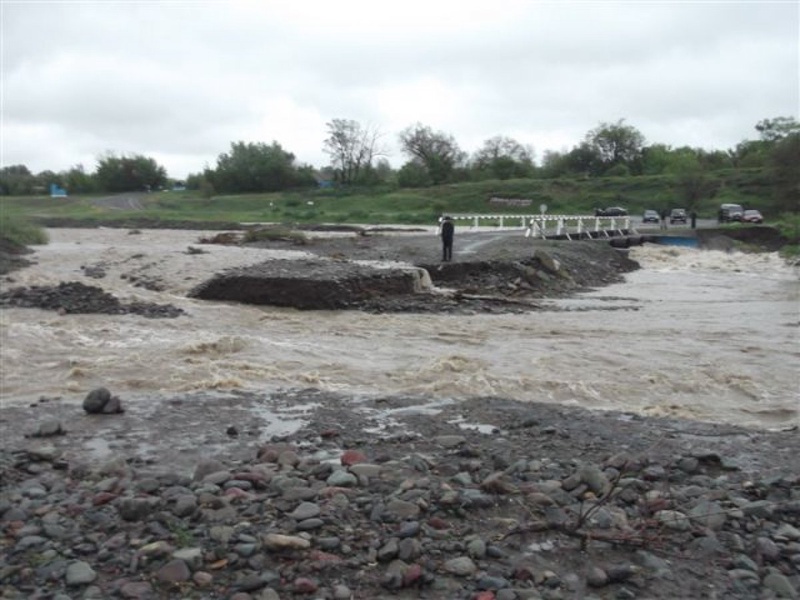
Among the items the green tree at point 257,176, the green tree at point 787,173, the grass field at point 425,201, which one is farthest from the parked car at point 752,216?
the green tree at point 257,176

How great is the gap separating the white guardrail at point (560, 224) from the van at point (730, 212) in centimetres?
487

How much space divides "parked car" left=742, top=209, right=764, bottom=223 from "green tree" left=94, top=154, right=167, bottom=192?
264ft

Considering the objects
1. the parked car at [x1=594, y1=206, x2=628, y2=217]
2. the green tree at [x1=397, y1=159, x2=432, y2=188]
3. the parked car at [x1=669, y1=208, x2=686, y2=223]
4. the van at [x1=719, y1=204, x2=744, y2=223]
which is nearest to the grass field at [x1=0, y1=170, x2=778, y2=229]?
the parked car at [x1=594, y1=206, x2=628, y2=217]

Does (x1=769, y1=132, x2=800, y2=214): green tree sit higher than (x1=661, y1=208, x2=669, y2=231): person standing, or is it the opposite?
(x1=769, y1=132, x2=800, y2=214): green tree

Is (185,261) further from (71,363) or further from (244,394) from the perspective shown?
(244,394)

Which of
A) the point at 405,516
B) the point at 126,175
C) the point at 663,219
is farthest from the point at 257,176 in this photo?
the point at 405,516

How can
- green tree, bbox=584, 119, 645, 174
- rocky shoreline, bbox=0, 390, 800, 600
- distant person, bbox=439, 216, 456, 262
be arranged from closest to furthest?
rocky shoreline, bbox=0, 390, 800, 600, distant person, bbox=439, 216, 456, 262, green tree, bbox=584, 119, 645, 174

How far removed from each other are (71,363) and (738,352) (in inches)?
464

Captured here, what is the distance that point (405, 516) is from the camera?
550cm

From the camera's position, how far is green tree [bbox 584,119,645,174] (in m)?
36.1

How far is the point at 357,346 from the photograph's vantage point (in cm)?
1522

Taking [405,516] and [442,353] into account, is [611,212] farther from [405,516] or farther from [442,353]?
[405,516]

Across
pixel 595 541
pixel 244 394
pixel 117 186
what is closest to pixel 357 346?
pixel 244 394

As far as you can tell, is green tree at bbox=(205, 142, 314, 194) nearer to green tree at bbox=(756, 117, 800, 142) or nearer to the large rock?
green tree at bbox=(756, 117, 800, 142)
